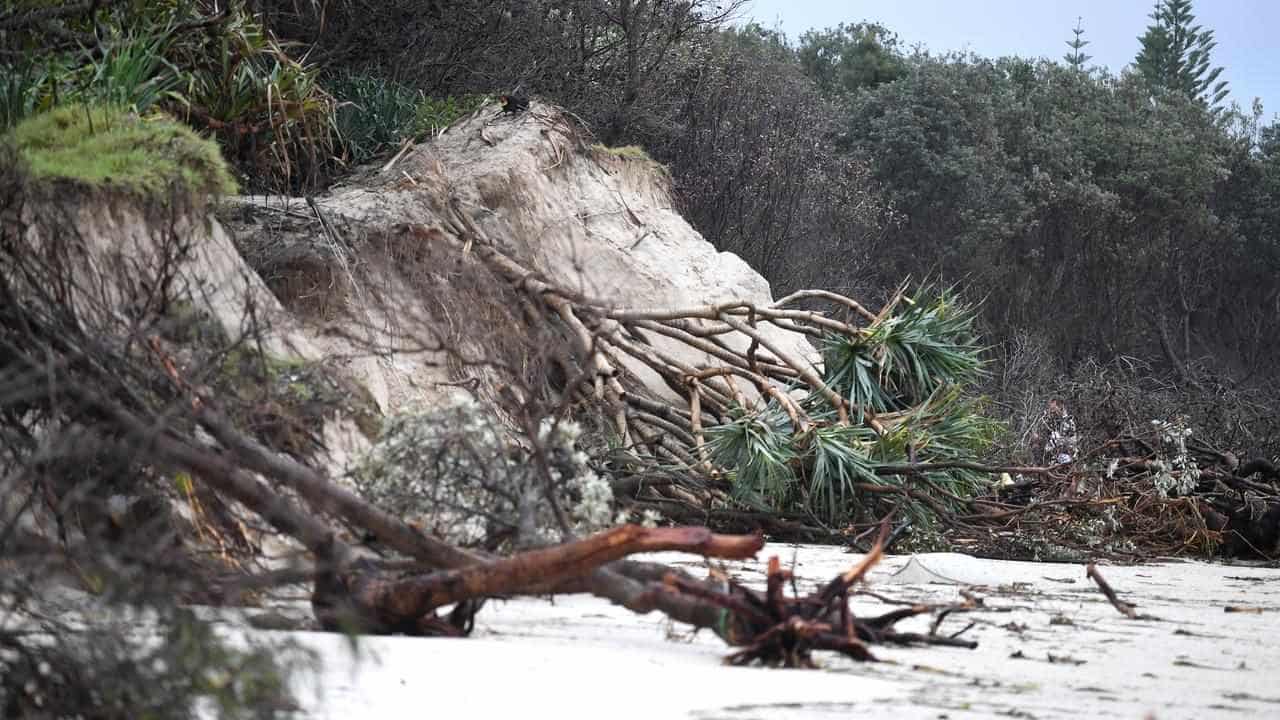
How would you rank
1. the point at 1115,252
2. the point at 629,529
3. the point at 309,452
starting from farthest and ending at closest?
the point at 1115,252
the point at 309,452
the point at 629,529

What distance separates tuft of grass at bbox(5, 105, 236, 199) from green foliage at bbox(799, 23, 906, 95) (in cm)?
3105

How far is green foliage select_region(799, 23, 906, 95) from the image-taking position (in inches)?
1558

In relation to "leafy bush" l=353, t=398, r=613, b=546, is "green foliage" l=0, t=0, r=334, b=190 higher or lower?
higher

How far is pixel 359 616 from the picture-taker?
3896 mm

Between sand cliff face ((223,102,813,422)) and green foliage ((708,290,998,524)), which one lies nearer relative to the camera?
green foliage ((708,290,998,524))

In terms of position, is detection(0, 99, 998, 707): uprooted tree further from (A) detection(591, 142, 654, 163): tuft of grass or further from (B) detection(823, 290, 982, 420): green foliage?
(A) detection(591, 142, 654, 163): tuft of grass

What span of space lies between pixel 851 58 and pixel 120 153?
35.6 meters

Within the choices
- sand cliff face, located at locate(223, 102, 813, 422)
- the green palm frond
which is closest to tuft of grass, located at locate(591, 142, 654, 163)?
sand cliff face, located at locate(223, 102, 813, 422)

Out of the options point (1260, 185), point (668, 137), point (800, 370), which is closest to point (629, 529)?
point (800, 370)

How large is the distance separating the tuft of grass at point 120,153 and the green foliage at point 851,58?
31049 millimetres

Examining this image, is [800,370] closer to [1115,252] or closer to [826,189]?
[826,189]

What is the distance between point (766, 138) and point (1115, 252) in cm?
1289

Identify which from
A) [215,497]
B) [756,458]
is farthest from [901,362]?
[215,497]

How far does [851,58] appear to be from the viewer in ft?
133
